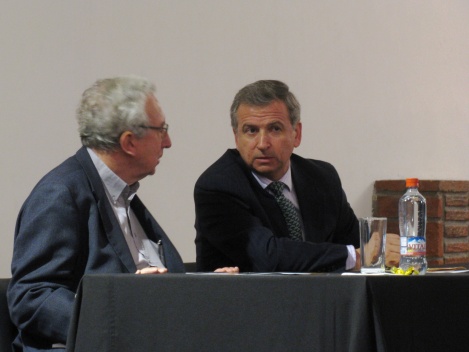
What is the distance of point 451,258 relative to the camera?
4848mm

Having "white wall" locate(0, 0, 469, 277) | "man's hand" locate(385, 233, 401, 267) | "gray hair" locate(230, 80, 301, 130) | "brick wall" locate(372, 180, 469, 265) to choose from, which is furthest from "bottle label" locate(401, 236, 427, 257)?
"brick wall" locate(372, 180, 469, 265)

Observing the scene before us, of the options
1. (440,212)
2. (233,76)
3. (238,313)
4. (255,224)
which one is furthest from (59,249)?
(440,212)

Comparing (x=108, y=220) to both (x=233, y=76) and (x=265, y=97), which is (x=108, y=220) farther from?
(x=233, y=76)

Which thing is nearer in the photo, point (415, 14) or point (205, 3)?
point (205, 3)

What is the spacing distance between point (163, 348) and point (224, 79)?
89.9 inches

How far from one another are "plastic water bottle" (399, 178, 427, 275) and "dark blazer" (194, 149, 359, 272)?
0.82 feet

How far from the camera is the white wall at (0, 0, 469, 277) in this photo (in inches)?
132

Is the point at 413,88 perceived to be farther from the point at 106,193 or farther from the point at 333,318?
the point at 333,318

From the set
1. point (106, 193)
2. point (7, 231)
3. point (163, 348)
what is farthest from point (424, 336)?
point (7, 231)

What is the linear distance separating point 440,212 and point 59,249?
2924 millimetres

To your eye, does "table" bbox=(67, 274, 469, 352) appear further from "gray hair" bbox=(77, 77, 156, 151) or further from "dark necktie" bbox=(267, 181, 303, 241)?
"dark necktie" bbox=(267, 181, 303, 241)

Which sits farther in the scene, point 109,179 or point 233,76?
point 233,76

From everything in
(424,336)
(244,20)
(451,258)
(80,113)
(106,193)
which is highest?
(244,20)

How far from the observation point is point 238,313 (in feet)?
5.86
